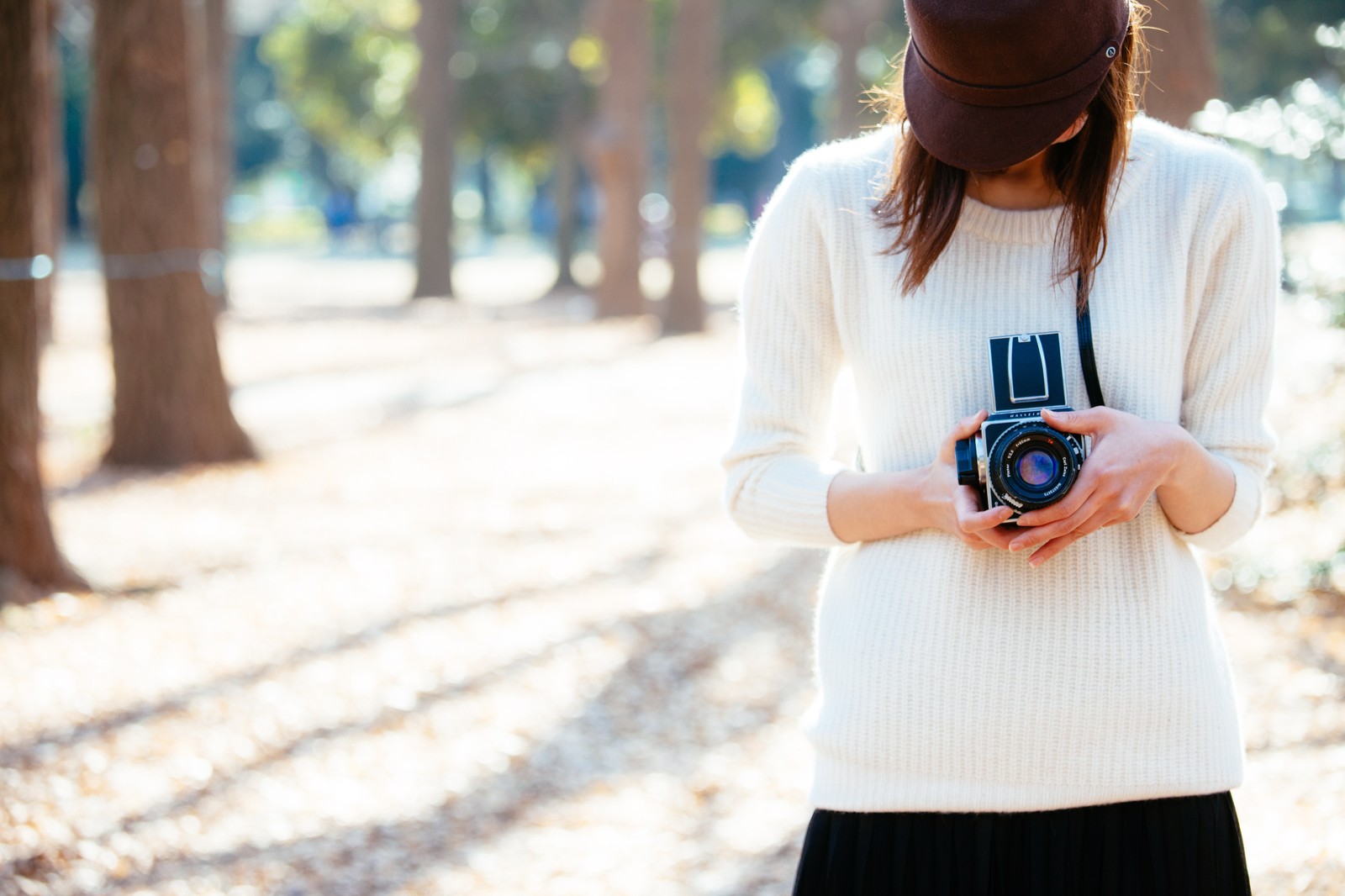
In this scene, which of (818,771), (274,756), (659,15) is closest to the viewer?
(818,771)

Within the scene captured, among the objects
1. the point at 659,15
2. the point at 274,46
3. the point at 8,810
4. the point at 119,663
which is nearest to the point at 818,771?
the point at 8,810

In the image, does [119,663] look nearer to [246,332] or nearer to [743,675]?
[743,675]

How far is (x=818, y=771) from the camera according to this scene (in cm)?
178

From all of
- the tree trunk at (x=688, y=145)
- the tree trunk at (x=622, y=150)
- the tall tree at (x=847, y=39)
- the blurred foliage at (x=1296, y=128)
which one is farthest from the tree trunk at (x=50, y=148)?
the tall tree at (x=847, y=39)

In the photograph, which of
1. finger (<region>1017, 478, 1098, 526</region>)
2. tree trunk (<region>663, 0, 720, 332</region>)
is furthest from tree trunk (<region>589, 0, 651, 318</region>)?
finger (<region>1017, 478, 1098, 526</region>)

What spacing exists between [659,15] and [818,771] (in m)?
25.1

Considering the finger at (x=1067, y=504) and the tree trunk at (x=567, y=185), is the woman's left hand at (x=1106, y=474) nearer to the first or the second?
the finger at (x=1067, y=504)

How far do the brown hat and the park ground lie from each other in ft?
1.67

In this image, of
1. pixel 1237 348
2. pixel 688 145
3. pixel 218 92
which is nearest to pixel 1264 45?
pixel 688 145

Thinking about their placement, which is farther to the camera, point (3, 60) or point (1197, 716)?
point (3, 60)

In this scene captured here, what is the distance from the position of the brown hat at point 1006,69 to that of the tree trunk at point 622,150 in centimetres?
1783

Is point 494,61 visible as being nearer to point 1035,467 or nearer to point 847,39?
point 847,39

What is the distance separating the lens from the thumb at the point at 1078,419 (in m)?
1.54

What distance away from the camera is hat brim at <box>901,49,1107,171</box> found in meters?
1.58
